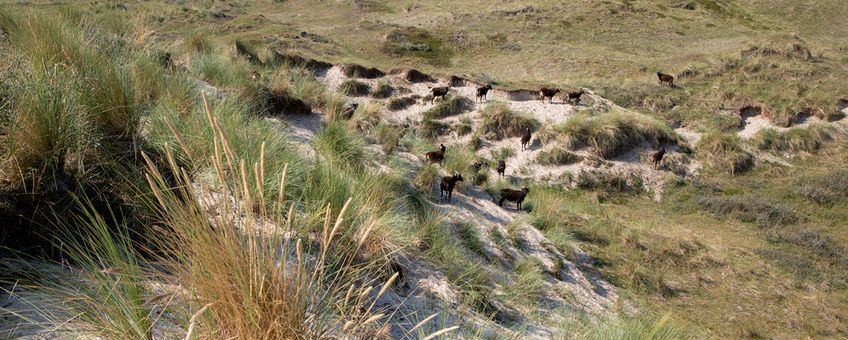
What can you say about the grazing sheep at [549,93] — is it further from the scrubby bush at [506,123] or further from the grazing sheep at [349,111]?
the grazing sheep at [349,111]

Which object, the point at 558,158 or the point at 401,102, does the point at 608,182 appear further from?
the point at 401,102

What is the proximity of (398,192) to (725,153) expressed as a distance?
44.2ft

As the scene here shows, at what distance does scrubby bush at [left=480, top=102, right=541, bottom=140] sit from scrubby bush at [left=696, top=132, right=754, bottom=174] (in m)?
5.59

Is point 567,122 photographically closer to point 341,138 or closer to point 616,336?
point 341,138

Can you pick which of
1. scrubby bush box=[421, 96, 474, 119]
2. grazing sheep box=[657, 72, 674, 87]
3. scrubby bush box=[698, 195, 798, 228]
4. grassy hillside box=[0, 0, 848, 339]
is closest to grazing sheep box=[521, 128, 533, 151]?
grassy hillside box=[0, 0, 848, 339]

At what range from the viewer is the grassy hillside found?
1.96 meters

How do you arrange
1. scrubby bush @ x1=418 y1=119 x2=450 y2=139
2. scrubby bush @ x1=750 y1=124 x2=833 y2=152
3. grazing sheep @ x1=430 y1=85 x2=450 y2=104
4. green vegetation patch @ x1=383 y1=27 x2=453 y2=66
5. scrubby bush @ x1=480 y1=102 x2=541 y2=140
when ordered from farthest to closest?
green vegetation patch @ x1=383 y1=27 x2=453 y2=66, grazing sheep @ x1=430 y1=85 x2=450 y2=104, scrubby bush @ x1=750 y1=124 x2=833 y2=152, scrubby bush @ x1=480 y1=102 x2=541 y2=140, scrubby bush @ x1=418 y1=119 x2=450 y2=139

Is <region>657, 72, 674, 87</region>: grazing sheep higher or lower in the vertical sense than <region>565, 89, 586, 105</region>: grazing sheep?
lower

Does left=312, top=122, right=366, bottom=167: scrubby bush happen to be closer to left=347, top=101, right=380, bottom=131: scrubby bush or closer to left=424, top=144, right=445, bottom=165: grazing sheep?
left=424, top=144, right=445, bottom=165: grazing sheep

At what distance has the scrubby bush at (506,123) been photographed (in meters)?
15.6

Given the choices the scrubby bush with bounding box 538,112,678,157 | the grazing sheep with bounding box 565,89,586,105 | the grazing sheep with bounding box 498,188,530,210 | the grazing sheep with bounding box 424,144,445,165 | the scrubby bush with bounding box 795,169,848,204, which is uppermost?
the grazing sheep with bounding box 424,144,445,165

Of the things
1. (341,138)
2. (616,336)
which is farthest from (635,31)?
(616,336)

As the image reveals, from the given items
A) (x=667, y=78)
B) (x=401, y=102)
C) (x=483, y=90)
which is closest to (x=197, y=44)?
(x=401, y=102)

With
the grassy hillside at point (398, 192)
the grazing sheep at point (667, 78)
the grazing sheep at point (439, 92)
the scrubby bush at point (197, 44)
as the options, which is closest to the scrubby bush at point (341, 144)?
the grassy hillside at point (398, 192)
